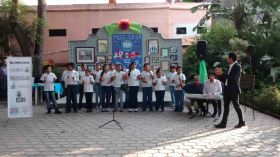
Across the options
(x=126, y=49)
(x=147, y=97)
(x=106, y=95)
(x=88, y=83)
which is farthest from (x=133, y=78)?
(x=126, y=49)

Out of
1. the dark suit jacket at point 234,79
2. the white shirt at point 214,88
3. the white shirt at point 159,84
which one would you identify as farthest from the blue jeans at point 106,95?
the dark suit jacket at point 234,79

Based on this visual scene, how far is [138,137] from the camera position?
920cm

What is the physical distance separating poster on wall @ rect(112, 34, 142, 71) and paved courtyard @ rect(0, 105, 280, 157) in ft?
16.7

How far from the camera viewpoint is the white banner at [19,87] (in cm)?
1100

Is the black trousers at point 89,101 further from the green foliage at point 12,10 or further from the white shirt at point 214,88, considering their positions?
the green foliage at point 12,10

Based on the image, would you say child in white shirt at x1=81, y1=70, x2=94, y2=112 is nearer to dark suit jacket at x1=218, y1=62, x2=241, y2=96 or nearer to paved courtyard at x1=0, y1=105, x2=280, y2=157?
paved courtyard at x1=0, y1=105, x2=280, y2=157

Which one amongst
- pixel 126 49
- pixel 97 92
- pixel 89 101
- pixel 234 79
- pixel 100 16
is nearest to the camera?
pixel 234 79

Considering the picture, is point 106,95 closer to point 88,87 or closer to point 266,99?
point 88,87

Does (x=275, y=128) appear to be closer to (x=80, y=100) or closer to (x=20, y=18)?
(x=80, y=100)

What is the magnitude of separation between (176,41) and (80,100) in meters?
5.42

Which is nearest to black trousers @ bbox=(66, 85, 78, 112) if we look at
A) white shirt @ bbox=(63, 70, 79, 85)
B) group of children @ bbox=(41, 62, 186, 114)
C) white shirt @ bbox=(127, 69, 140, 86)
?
group of children @ bbox=(41, 62, 186, 114)

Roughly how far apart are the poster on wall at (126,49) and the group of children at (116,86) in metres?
3.40

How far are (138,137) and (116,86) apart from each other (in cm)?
442

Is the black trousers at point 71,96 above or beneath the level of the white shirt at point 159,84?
beneath
